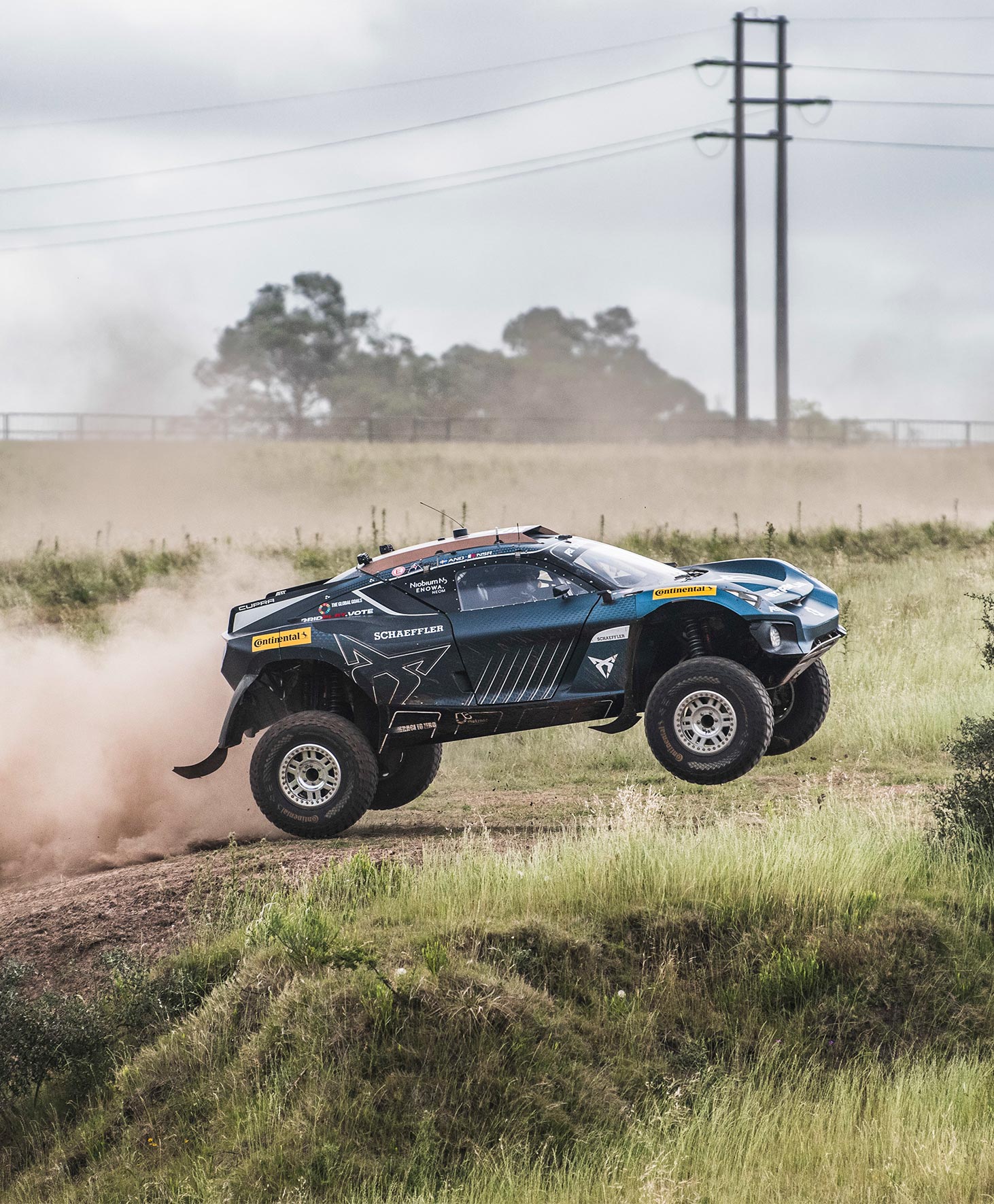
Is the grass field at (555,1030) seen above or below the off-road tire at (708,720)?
below

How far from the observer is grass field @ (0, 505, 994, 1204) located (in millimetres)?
8422

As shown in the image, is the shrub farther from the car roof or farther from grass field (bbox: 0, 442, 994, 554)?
grass field (bbox: 0, 442, 994, 554)

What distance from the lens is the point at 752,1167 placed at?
851 centimetres

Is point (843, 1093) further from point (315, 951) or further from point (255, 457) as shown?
point (255, 457)

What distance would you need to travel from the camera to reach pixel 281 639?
10836 mm

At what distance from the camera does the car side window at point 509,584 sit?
10328mm

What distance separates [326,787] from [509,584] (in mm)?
2178

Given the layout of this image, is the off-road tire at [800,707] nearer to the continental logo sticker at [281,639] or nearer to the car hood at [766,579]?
the car hood at [766,579]

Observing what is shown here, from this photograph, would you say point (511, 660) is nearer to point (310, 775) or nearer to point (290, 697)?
point (310, 775)

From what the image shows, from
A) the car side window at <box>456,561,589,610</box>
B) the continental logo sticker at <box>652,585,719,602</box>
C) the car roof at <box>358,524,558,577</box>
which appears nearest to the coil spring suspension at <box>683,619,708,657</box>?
the continental logo sticker at <box>652,585,719,602</box>

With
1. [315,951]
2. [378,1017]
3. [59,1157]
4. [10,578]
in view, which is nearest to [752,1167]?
[378,1017]

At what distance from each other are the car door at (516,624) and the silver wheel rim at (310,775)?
4.25 ft

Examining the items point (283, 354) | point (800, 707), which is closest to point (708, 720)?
point (800, 707)

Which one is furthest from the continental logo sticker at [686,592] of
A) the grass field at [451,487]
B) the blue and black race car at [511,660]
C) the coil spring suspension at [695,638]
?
the grass field at [451,487]
